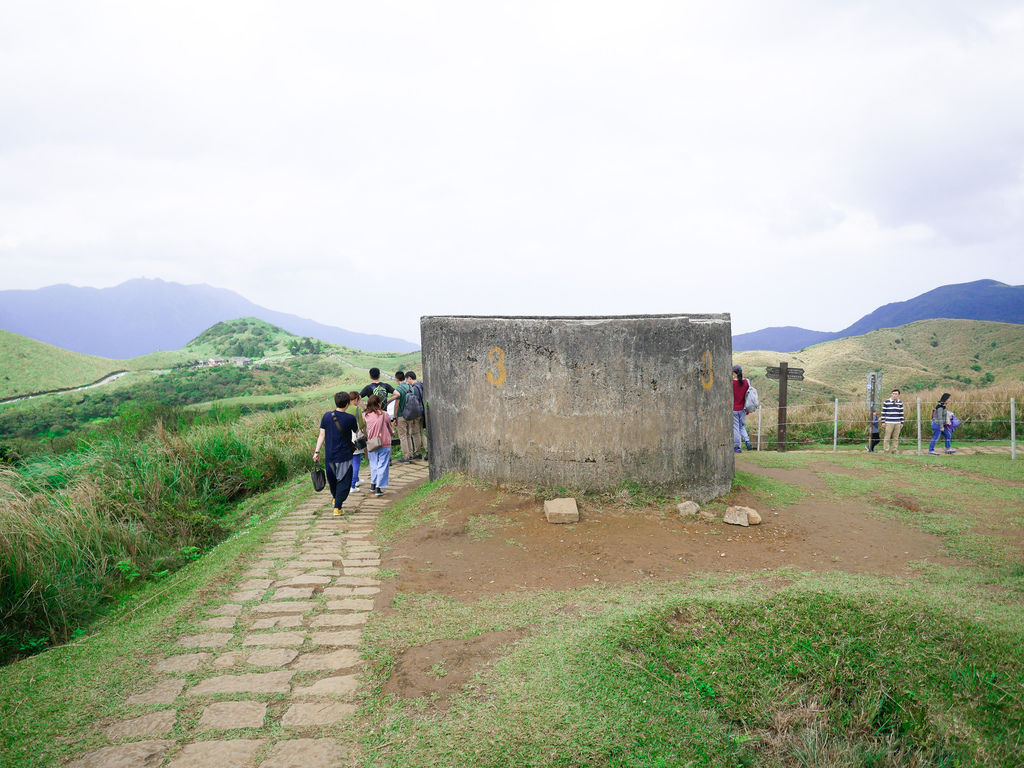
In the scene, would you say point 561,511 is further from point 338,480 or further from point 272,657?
point 272,657

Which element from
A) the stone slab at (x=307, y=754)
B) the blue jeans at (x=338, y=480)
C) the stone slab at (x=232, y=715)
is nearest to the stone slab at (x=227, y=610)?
the stone slab at (x=232, y=715)

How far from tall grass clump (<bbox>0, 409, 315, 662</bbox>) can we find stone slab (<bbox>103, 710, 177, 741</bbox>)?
218 centimetres

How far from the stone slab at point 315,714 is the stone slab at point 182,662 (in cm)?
90

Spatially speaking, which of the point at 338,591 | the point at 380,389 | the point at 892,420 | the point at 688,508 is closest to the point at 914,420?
the point at 892,420

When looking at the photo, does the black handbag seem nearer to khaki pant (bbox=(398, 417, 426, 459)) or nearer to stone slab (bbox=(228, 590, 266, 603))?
stone slab (bbox=(228, 590, 266, 603))

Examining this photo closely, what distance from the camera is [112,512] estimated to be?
7059mm

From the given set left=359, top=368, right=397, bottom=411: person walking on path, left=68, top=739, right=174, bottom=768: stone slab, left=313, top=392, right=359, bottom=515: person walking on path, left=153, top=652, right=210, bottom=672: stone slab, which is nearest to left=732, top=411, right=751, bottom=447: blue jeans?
left=359, top=368, right=397, bottom=411: person walking on path

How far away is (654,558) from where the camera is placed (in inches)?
214

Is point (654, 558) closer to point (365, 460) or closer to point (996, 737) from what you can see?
point (996, 737)

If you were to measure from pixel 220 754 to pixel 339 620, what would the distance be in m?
1.50

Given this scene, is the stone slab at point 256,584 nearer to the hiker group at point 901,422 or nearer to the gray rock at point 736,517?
the gray rock at point 736,517

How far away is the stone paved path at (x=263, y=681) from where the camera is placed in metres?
2.78

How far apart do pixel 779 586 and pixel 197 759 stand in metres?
4.00

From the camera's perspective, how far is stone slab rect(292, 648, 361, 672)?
3562 millimetres
